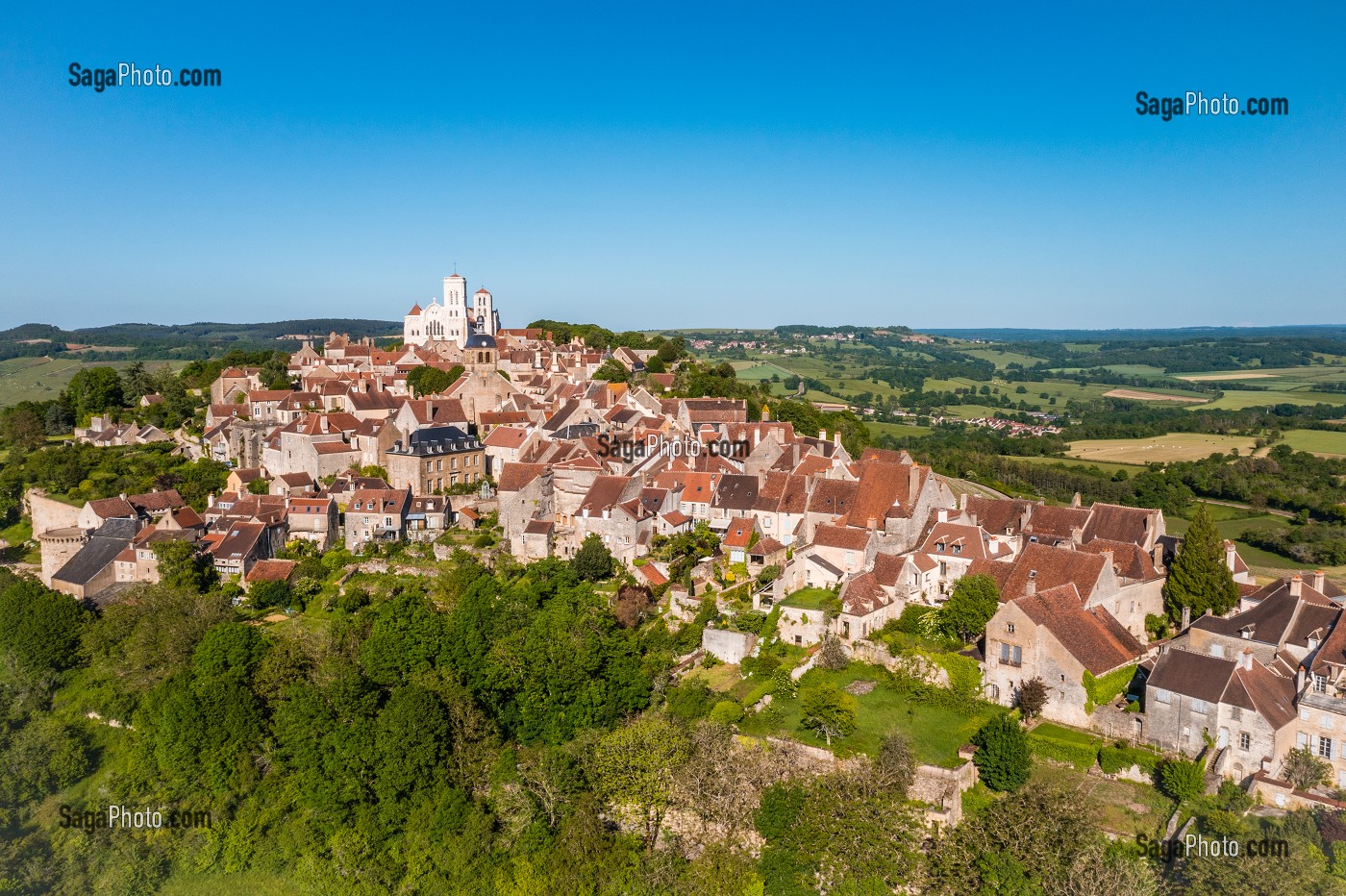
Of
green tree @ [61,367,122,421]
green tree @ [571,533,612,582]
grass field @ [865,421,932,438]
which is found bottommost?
grass field @ [865,421,932,438]

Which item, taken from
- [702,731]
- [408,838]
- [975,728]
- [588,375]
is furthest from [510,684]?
[588,375]

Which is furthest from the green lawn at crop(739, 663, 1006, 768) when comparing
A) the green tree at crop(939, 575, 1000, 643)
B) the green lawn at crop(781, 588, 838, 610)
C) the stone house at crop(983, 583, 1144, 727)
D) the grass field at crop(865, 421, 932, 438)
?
the grass field at crop(865, 421, 932, 438)

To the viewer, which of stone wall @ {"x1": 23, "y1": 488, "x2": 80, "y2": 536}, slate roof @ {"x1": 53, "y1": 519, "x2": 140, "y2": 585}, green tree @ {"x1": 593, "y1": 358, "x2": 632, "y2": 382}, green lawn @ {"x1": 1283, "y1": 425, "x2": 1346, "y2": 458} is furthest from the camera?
green lawn @ {"x1": 1283, "y1": 425, "x2": 1346, "y2": 458}

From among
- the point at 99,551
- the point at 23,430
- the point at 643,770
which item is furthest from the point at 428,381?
the point at 643,770

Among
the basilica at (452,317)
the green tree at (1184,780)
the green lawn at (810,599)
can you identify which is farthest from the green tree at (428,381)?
the green tree at (1184,780)

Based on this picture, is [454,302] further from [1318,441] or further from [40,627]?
[1318,441]

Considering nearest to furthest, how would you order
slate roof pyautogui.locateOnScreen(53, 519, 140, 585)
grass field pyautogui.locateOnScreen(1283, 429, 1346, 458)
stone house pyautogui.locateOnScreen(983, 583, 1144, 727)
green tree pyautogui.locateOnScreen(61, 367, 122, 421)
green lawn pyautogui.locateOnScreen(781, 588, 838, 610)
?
stone house pyautogui.locateOnScreen(983, 583, 1144, 727) < green lawn pyautogui.locateOnScreen(781, 588, 838, 610) < slate roof pyautogui.locateOnScreen(53, 519, 140, 585) < green tree pyautogui.locateOnScreen(61, 367, 122, 421) < grass field pyautogui.locateOnScreen(1283, 429, 1346, 458)

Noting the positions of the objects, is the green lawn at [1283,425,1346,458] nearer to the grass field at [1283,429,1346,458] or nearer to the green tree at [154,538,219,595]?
the grass field at [1283,429,1346,458]
